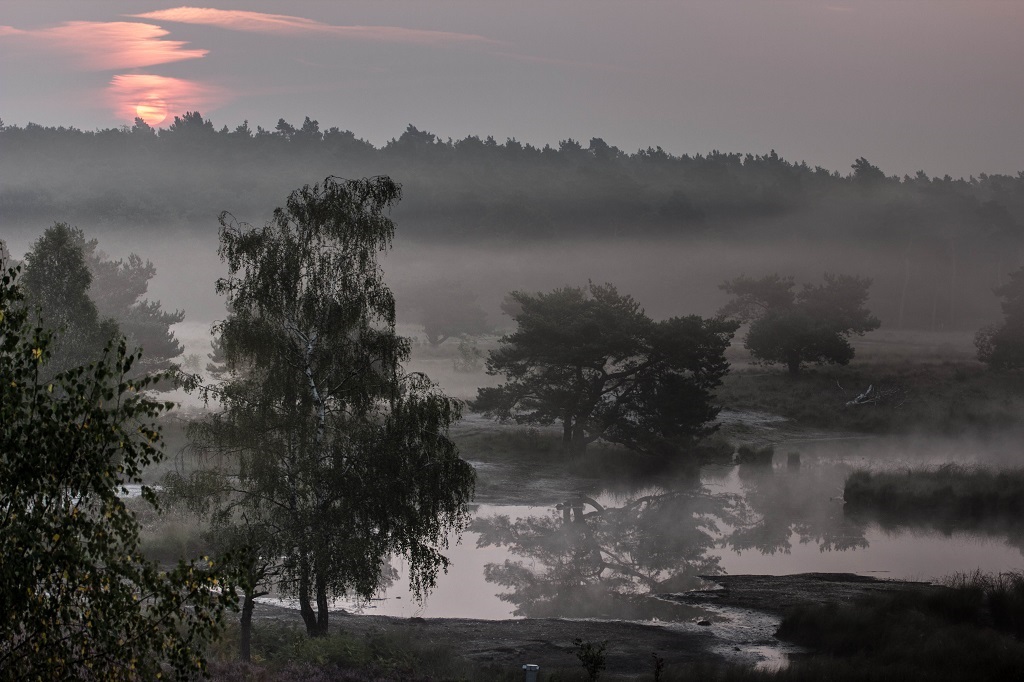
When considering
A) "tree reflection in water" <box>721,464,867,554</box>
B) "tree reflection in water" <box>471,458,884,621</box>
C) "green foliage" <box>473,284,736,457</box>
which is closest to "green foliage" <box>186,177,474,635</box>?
"tree reflection in water" <box>471,458,884,621</box>

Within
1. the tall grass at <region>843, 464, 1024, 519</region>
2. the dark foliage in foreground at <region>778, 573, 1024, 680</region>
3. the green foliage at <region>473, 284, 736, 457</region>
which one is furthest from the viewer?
the green foliage at <region>473, 284, 736, 457</region>

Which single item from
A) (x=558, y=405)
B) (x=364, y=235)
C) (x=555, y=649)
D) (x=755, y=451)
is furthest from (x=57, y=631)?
(x=755, y=451)

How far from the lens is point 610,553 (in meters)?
36.6

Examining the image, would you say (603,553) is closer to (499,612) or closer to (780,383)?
(499,612)

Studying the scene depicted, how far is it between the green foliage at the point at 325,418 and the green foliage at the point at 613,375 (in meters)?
30.3

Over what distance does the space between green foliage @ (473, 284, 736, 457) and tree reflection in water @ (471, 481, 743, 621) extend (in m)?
6.26

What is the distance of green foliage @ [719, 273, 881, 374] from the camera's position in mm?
83750

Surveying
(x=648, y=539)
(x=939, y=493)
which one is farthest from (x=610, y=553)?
(x=939, y=493)

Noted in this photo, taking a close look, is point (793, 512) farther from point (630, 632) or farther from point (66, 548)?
point (66, 548)

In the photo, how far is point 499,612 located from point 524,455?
26378mm

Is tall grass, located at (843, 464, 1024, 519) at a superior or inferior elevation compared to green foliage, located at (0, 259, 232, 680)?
inferior

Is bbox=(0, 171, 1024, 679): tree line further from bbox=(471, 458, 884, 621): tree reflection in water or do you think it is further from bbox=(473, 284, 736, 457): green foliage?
bbox=(471, 458, 884, 621): tree reflection in water

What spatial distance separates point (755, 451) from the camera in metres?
59.7

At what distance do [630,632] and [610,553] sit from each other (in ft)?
32.9
